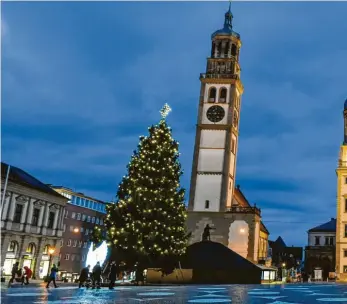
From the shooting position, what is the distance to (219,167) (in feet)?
197

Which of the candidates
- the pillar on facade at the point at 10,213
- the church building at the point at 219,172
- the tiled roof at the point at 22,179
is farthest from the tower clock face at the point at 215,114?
the pillar on facade at the point at 10,213

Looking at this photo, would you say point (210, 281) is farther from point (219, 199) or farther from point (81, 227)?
point (81, 227)

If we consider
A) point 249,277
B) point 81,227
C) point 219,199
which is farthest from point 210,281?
point 81,227

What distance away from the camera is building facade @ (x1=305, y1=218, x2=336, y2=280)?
9075cm

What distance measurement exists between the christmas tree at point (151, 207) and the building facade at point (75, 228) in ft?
161

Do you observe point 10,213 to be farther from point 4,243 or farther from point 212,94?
point 212,94

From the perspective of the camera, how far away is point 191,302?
698 inches

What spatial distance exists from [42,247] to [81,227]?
34.3 meters

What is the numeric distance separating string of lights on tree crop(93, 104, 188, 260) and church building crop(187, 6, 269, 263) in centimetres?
2236

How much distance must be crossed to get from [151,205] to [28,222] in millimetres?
23669

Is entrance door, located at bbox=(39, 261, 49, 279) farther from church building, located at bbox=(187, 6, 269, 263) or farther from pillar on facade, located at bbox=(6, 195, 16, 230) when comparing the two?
church building, located at bbox=(187, 6, 269, 263)

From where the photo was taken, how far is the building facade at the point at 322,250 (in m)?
90.8

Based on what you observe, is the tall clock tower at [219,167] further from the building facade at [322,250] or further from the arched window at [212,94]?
the building facade at [322,250]

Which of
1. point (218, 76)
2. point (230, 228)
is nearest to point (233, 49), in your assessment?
point (218, 76)
